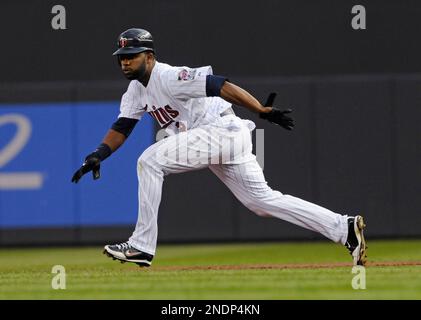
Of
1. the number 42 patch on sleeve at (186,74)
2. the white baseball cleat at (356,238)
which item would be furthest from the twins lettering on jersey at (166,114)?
the white baseball cleat at (356,238)

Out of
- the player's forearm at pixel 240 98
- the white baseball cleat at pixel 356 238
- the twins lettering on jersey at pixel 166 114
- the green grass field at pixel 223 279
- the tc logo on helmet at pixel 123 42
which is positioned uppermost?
the tc logo on helmet at pixel 123 42

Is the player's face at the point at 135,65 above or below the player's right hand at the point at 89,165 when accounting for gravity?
above

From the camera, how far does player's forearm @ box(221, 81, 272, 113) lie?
7.21 meters

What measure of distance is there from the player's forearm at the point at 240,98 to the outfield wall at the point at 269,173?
4.08 meters

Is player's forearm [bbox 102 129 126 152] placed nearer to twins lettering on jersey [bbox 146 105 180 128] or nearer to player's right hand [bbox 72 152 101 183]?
player's right hand [bbox 72 152 101 183]

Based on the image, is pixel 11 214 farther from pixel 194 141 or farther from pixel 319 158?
pixel 194 141

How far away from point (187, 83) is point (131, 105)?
657 millimetres

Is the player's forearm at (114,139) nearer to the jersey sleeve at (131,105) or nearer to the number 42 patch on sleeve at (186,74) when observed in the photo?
the jersey sleeve at (131,105)

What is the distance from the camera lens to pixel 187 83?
7367mm

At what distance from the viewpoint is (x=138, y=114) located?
26.0 feet

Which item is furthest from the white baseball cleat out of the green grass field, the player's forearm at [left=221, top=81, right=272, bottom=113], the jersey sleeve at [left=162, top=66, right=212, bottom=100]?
the jersey sleeve at [left=162, top=66, right=212, bottom=100]

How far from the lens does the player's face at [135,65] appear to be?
7574 mm

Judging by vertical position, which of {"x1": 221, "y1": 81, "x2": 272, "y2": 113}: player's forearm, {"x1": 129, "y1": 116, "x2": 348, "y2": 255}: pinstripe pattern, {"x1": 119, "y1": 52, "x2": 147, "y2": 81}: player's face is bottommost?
{"x1": 129, "y1": 116, "x2": 348, "y2": 255}: pinstripe pattern
